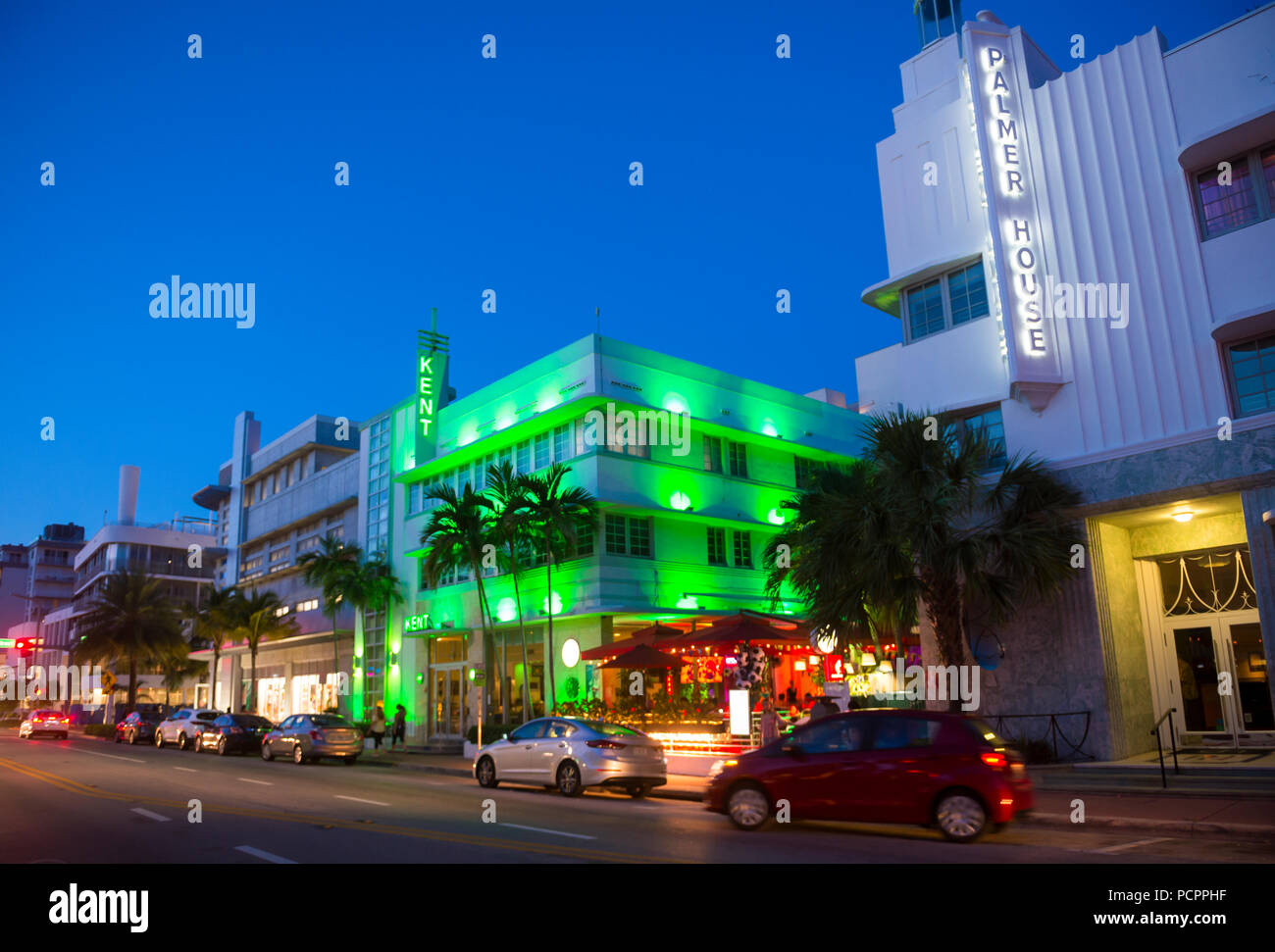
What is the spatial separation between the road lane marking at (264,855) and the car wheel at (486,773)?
10.0 m

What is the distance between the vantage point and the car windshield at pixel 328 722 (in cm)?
2827

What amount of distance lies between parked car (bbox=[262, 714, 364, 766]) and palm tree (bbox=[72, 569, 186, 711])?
94.5ft

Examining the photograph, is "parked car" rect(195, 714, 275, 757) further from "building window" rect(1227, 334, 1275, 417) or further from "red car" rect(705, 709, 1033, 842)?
"building window" rect(1227, 334, 1275, 417)

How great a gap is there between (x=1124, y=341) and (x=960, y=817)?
11457mm

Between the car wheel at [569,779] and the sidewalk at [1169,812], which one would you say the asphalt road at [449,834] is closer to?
the car wheel at [569,779]

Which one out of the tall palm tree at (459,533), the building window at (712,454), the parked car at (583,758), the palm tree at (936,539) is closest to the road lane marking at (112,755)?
the tall palm tree at (459,533)

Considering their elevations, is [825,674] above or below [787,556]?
below

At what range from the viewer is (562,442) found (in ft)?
109

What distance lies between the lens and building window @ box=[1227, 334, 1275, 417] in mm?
16516

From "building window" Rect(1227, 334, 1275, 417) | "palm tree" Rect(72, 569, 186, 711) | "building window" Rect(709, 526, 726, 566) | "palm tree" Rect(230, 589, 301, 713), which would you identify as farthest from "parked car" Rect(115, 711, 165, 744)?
"building window" Rect(1227, 334, 1275, 417)

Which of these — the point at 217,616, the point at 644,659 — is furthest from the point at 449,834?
the point at 217,616

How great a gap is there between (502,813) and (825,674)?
2091cm
